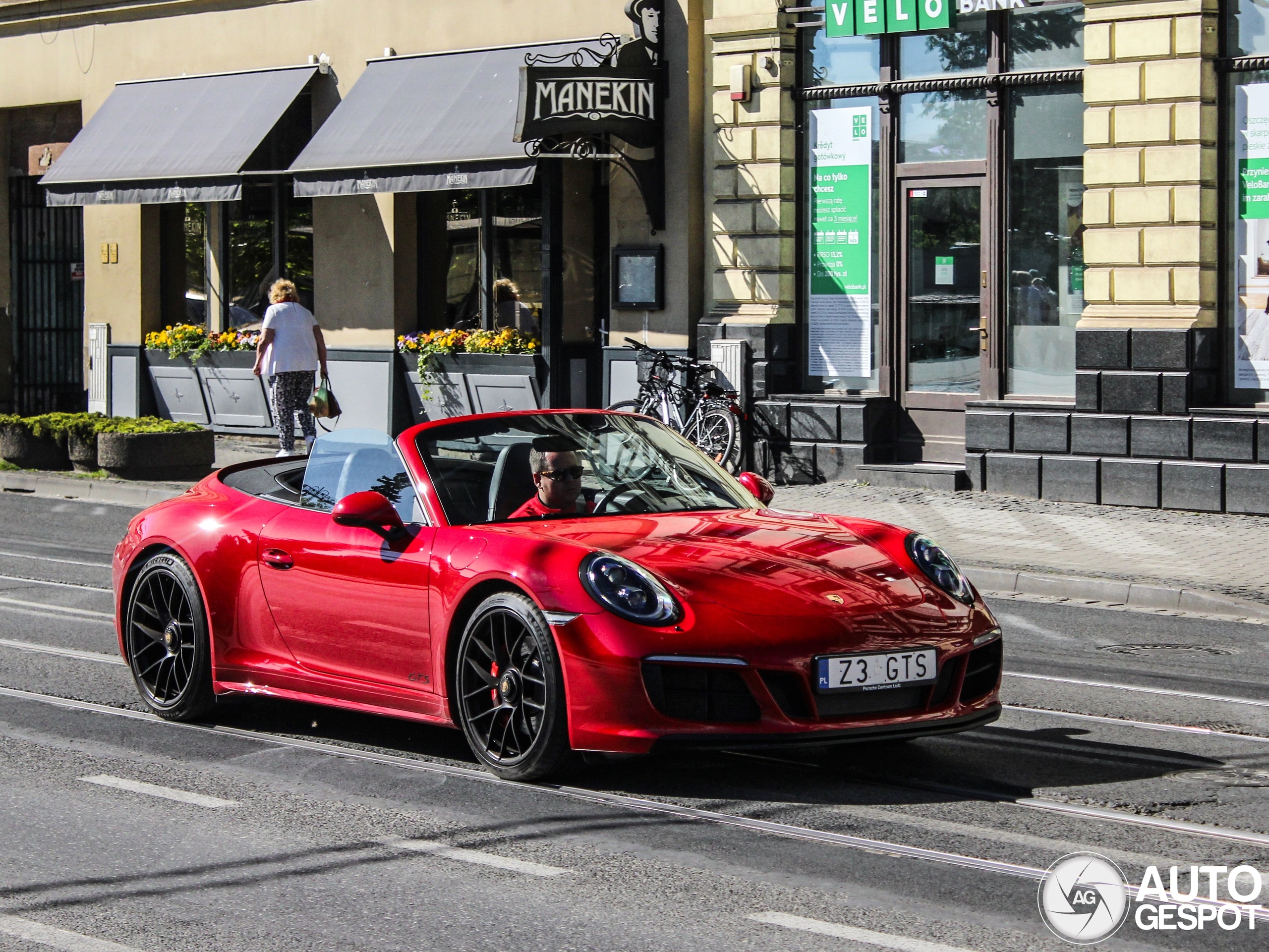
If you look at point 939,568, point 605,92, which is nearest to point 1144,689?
point 939,568

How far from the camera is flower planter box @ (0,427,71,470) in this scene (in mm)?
18266

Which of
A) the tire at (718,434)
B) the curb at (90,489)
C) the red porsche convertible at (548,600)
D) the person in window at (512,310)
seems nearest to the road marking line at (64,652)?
the red porsche convertible at (548,600)

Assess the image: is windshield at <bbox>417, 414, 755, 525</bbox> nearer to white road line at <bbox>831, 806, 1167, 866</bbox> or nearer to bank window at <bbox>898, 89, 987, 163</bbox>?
white road line at <bbox>831, 806, 1167, 866</bbox>

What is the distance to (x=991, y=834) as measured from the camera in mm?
5480

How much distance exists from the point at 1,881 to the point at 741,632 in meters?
2.34

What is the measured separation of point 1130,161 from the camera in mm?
14766

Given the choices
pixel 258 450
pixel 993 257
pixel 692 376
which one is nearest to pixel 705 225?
pixel 692 376

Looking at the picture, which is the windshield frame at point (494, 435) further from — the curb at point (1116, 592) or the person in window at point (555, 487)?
the curb at point (1116, 592)

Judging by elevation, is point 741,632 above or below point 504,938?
above

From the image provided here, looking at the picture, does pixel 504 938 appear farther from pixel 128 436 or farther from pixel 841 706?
pixel 128 436

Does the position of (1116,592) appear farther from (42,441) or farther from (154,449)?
(42,441)

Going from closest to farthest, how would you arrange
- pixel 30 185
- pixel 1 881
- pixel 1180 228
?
pixel 1 881
pixel 1180 228
pixel 30 185

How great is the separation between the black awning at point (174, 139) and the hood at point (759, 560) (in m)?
14.9

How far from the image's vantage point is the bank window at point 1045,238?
1547 cm
